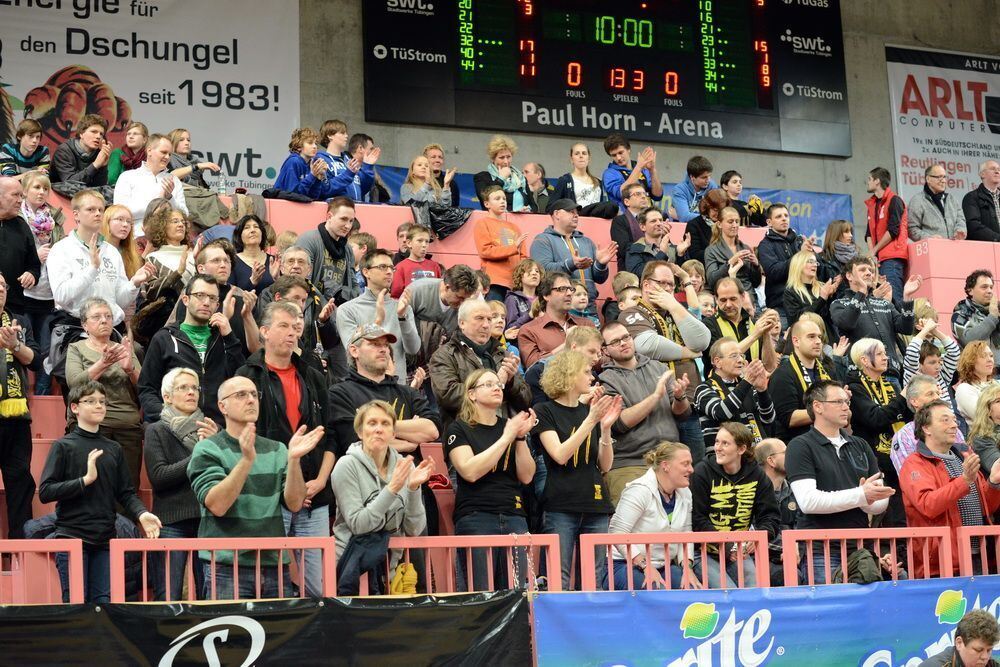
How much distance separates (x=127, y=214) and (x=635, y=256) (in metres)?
4.51

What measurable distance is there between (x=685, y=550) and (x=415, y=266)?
14.3 feet

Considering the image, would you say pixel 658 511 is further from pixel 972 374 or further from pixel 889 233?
pixel 889 233

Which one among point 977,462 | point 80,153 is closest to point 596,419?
point 977,462

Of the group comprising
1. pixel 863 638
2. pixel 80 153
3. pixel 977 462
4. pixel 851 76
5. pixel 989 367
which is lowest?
pixel 863 638

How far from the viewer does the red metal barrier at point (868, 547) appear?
7.14m

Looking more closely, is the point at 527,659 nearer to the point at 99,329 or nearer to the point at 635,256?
the point at 99,329

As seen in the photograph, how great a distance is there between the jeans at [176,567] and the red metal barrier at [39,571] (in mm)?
457

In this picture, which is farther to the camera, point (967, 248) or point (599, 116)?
point (599, 116)

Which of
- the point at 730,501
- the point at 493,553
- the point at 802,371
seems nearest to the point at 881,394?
the point at 802,371

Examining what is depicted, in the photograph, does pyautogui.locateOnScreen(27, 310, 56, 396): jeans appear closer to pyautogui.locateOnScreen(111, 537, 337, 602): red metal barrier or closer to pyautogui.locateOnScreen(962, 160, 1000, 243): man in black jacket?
pyautogui.locateOnScreen(111, 537, 337, 602): red metal barrier

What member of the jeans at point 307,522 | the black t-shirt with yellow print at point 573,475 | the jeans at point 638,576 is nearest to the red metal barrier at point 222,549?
the jeans at point 307,522

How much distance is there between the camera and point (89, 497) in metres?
6.81

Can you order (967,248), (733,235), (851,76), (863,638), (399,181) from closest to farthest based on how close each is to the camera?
(863,638) < (733,235) < (967,248) < (399,181) < (851,76)

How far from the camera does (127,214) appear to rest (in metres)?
9.41
